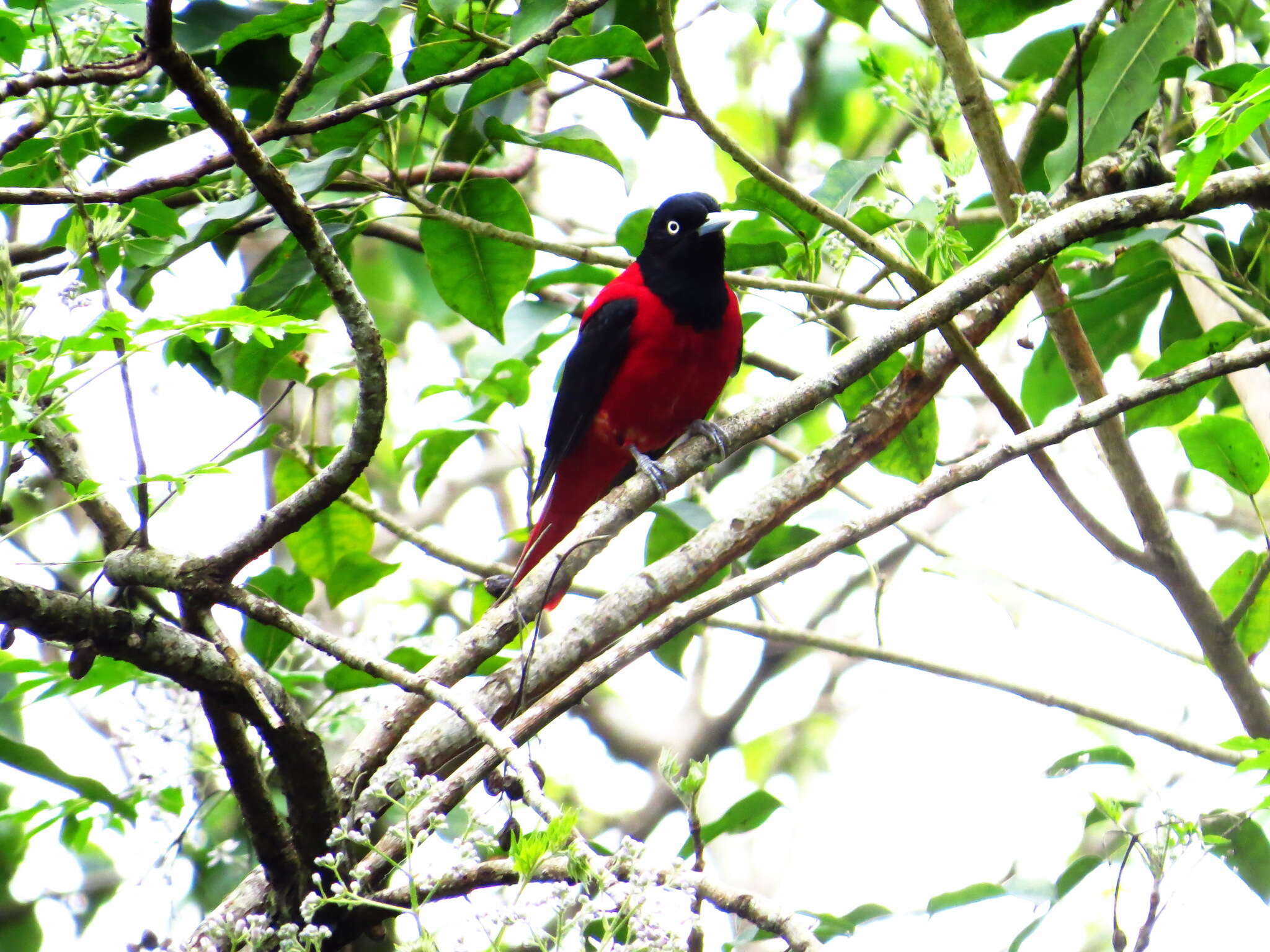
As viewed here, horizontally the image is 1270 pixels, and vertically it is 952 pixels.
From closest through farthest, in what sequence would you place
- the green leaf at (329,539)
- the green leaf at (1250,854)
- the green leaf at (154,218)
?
the green leaf at (154,218)
the green leaf at (1250,854)
the green leaf at (329,539)

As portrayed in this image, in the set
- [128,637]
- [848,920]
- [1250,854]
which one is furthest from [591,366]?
[128,637]

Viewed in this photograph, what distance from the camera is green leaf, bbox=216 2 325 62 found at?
2479mm

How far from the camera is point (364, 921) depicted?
2.06 metres

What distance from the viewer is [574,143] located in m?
2.84

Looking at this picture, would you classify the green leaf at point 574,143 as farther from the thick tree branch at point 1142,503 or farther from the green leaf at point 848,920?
the green leaf at point 848,920

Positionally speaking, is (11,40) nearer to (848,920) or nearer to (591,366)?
(591,366)

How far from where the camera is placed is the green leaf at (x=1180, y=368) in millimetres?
2777

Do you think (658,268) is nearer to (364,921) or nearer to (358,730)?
(358,730)

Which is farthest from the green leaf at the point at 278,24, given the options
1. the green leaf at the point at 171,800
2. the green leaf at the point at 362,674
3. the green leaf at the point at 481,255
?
the green leaf at the point at 171,800

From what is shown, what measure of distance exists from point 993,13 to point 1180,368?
0.98 m

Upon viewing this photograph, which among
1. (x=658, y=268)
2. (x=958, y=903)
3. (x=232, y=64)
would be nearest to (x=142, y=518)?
(x=232, y=64)

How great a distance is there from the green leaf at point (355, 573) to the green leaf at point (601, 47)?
137 centimetres

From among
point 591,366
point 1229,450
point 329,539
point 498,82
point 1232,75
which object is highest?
point 591,366

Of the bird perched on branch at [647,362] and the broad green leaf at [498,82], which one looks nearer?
the broad green leaf at [498,82]
